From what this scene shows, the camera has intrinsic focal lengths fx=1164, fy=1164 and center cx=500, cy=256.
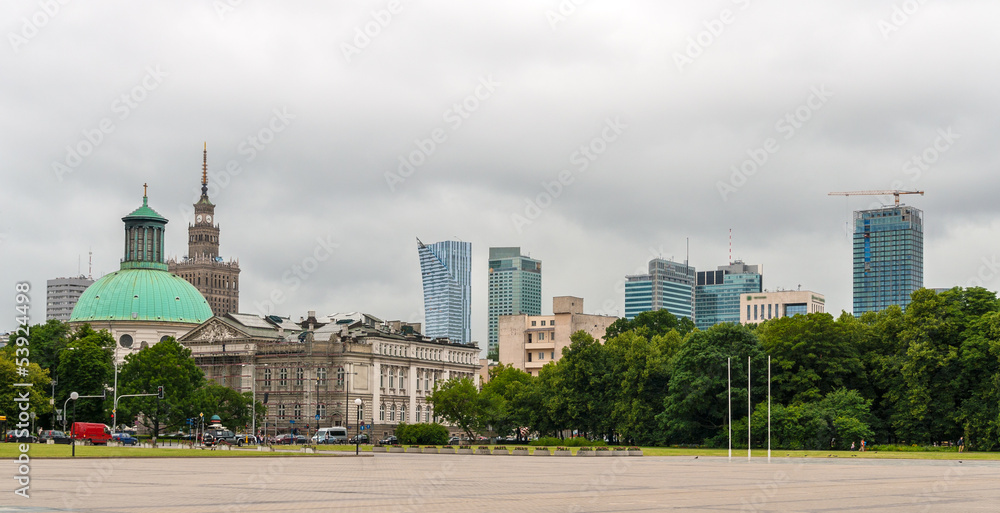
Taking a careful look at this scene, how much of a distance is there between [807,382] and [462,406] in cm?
5734

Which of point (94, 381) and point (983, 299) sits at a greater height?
point (983, 299)

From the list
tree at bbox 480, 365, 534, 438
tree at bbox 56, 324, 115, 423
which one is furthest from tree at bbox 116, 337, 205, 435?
tree at bbox 480, 365, 534, 438

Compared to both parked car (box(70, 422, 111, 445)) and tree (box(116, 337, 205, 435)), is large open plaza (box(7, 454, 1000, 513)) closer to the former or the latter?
parked car (box(70, 422, 111, 445))

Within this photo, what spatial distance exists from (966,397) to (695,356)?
966 inches

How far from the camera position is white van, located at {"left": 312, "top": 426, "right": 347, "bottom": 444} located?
144 m

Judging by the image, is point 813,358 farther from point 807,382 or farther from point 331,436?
point 331,436

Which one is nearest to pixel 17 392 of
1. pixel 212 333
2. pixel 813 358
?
pixel 813 358

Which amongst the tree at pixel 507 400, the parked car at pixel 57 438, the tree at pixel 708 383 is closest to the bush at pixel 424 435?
the tree at pixel 507 400

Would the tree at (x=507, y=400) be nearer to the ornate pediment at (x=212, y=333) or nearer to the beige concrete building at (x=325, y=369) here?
the beige concrete building at (x=325, y=369)

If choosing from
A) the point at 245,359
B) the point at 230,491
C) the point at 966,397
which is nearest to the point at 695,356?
the point at 966,397

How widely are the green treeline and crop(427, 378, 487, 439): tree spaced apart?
2016 centimetres

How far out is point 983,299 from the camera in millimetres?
103812

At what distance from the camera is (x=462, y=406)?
509ft

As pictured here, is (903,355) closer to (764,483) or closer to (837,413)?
(837,413)
